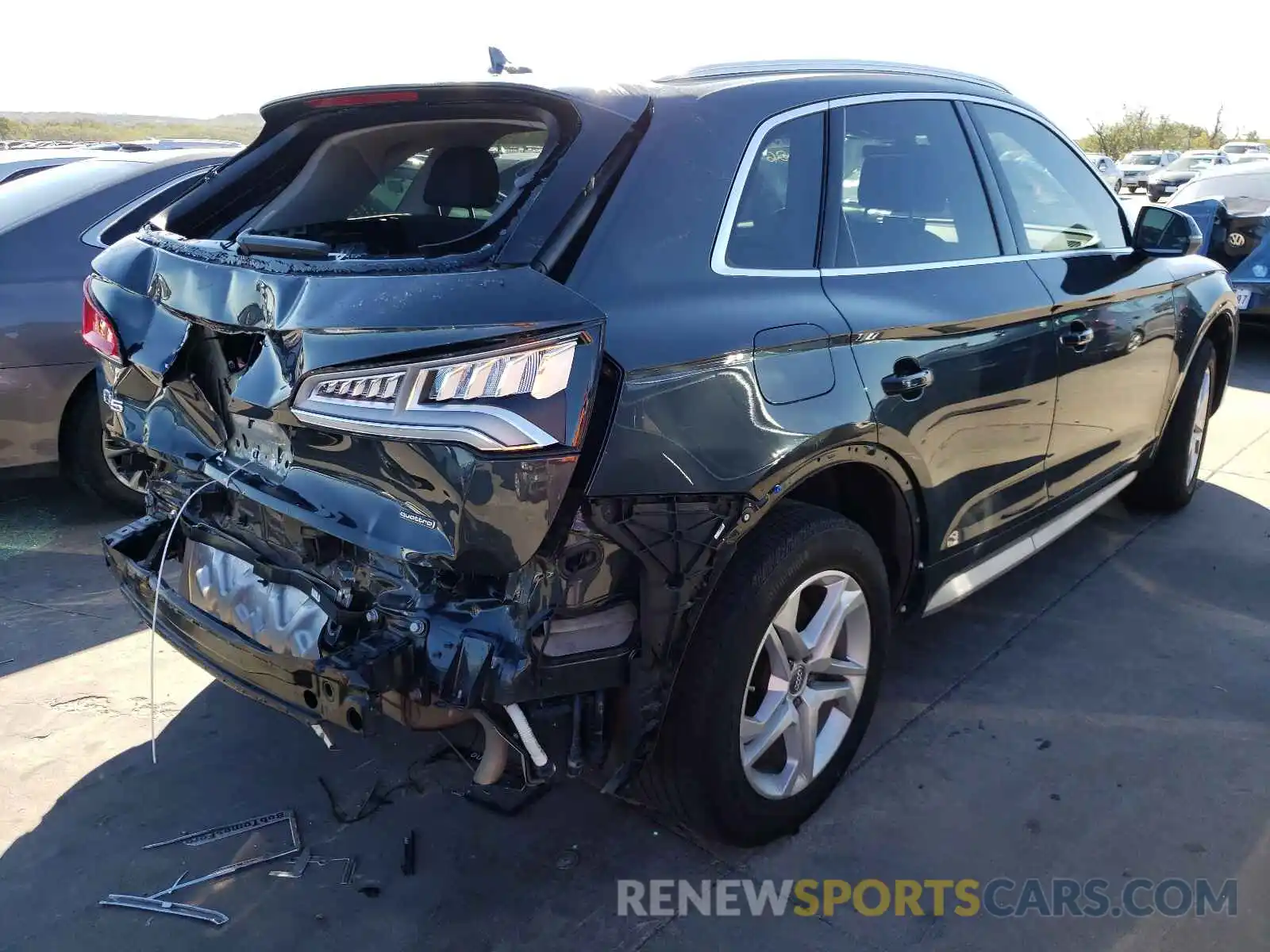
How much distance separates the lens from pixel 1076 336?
134 inches

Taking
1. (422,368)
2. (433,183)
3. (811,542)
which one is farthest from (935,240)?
(422,368)

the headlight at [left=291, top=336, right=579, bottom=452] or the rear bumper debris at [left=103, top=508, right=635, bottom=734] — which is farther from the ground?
the headlight at [left=291, top=336, right=579, bottom=452]

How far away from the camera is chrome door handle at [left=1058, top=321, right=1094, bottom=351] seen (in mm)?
3357

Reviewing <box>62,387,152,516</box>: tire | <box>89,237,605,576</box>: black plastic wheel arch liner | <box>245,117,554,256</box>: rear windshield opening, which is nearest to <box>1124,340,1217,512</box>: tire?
<box>245,117,554,256</box>: rear windshield opening

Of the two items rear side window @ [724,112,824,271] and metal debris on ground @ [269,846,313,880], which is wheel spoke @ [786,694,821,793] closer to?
rear side window @ [724,112,824,271]

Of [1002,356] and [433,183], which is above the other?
[433,183]

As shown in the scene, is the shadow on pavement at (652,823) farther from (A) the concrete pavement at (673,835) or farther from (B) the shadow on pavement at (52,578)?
(B) the shadow on pavement at (52,578)

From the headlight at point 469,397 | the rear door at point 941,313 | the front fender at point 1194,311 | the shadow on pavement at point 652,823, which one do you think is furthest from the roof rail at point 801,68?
the shadow on pavement at point 652,823

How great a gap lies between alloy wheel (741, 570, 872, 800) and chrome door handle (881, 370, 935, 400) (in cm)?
48

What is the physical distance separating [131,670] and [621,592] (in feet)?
7.29

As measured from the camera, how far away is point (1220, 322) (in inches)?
193

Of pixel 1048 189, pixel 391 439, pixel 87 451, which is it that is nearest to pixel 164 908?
pixel 391 439

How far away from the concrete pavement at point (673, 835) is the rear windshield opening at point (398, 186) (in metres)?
1.52

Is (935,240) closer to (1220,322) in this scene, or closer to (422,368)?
(422,368)
